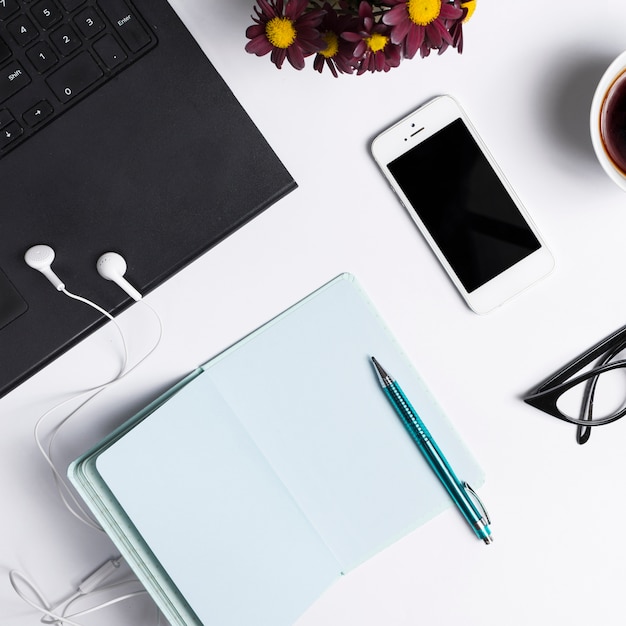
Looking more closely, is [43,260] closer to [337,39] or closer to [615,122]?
[337,39]

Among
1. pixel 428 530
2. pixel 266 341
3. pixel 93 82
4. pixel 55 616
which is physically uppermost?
pixel 93 82

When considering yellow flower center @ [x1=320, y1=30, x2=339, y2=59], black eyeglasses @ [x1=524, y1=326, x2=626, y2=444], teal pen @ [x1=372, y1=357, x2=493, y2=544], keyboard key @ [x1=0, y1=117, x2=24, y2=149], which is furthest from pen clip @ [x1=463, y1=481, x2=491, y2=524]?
keyboard key @ [x1=0, y1=117, x2=24, y2=149]

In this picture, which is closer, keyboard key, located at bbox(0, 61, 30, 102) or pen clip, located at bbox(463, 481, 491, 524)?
keyboard key, located at bbox(0, 61, 30, 102)

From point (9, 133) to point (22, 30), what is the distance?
0.08 m

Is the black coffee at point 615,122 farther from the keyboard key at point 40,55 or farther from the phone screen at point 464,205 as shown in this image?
the keyboard key at point 40,55

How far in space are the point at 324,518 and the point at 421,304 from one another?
0.23 m

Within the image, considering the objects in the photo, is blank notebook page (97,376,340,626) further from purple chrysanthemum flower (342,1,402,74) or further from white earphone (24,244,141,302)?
purple chrysanthemum flower (342,1,402,74)

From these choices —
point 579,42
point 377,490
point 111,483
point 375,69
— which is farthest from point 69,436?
point 579,42

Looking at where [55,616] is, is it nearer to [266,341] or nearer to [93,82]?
[266,341]

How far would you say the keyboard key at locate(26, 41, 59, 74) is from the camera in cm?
53

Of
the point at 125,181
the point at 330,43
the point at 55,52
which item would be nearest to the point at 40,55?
the point at 55,52

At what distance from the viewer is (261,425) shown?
24.1 inches

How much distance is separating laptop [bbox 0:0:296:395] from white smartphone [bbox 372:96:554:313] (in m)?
0.12

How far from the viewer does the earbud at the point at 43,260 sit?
539 millimetres
